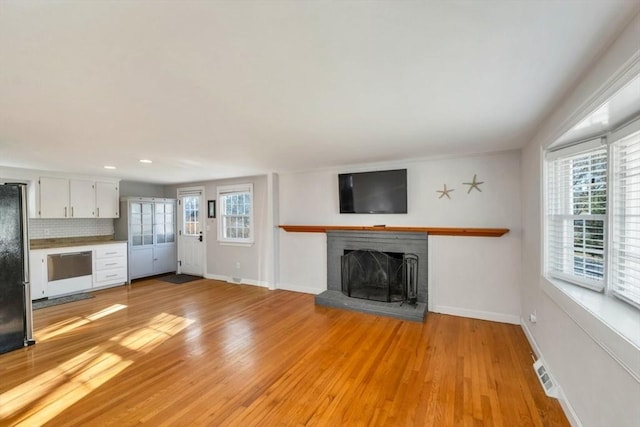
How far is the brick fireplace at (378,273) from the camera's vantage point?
396cm

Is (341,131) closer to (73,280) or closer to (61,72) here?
(61,72)

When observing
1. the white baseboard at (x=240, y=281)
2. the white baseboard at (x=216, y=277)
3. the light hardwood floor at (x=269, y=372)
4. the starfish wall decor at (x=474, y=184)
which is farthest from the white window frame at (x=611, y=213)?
the white baseboard at (x=216, y=277)

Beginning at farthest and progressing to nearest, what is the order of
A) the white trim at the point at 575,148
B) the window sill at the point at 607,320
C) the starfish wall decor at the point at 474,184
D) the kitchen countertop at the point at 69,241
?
the kitchen countertop at the point at 69,241, the starfish wall decor at the point at 474,184, the white trim at the point at 575,148, the window sill at the point at 607,320

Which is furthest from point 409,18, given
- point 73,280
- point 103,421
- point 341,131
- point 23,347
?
point 73,280

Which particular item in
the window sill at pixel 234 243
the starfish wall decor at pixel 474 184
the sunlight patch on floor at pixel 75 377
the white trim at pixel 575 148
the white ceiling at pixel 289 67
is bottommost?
the sunlight patch on floor at pixel 75 377

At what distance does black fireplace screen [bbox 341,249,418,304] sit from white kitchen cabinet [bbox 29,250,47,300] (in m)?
4.92

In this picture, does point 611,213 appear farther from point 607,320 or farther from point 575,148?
point 607,320

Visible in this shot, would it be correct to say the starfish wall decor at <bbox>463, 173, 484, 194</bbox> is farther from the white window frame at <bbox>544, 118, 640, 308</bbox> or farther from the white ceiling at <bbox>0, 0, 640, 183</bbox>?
the white window frame at <bbox>544, 118, 640, 308</bbox>

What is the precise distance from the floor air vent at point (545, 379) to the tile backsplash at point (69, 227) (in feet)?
24.5

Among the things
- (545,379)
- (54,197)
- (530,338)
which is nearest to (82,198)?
(54,197)

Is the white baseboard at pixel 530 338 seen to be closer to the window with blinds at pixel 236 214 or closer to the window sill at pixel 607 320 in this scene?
the window sill at pixel 607 320

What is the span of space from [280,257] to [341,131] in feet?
10.7

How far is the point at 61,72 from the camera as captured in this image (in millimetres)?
1501

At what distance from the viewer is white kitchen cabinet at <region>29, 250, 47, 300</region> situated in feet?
14.7
